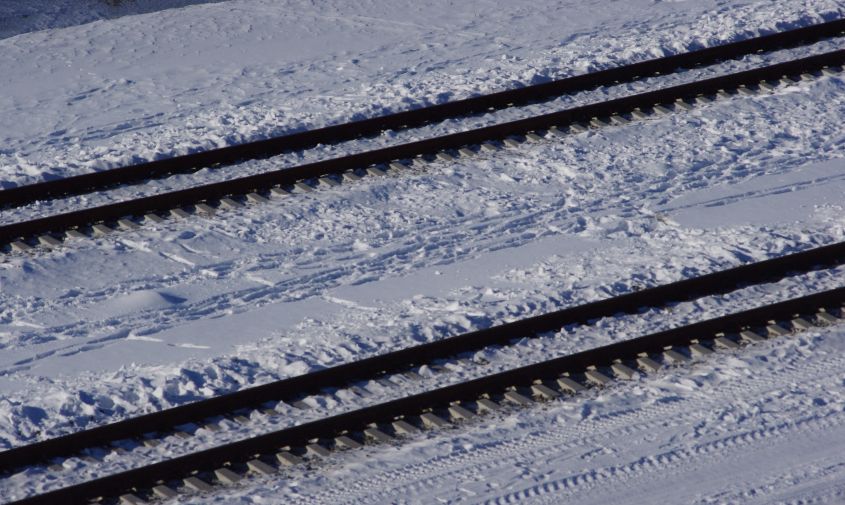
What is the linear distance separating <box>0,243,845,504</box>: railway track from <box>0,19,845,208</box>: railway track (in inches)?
118

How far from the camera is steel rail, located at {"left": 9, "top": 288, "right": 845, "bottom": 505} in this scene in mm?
6453

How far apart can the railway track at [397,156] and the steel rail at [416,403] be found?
2780 mm

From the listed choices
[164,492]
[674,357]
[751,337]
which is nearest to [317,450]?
[164,492]

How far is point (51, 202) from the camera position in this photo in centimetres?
938

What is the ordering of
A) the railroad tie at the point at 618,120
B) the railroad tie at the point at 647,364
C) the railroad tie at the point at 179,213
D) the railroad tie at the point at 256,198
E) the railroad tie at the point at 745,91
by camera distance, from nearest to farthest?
the railroad tie at the point at 647,364
the railroad tie at the point at 179,213
the railroad tie at the point at 256,198
the railroad tie at the point at 618,120
the railroad tie at the point at 745,91

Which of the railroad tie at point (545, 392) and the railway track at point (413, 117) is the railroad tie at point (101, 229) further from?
the railroad tie at point (545, 392)

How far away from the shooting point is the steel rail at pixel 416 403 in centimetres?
645

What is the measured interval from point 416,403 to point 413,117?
3.74 m

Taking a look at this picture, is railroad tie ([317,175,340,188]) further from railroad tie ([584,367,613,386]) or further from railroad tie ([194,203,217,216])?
railroad tie ([584,367,613,386])

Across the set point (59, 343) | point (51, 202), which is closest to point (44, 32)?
point (51, 202)

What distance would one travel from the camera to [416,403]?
698cm

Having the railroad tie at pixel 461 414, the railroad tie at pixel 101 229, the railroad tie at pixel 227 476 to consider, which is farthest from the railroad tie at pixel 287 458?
the railroad tie at pixel 101 229

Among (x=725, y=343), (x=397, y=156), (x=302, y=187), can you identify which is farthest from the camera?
(x=397, y=156)

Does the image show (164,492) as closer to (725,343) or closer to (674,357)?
(674,357)
